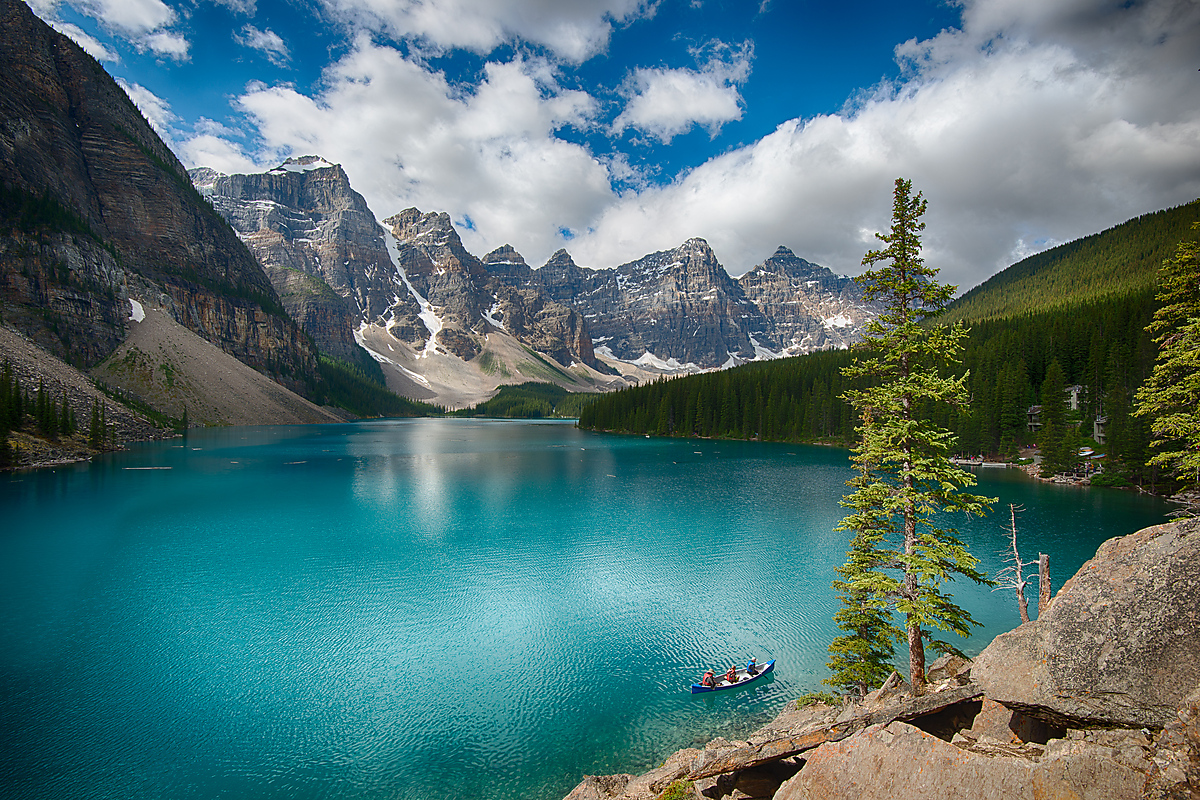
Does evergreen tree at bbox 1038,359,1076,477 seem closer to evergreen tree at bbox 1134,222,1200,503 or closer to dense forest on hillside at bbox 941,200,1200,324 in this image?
dense forest on hillside at bbox 941,200,1200,324

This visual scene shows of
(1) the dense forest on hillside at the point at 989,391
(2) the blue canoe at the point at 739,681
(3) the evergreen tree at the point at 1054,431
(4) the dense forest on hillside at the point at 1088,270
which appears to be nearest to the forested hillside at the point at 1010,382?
(1) the dense forest on hillside at the point at 989,391

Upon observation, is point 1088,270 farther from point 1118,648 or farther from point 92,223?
point 92,223

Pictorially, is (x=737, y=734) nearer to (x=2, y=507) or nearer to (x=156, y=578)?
(x=156, y=578)

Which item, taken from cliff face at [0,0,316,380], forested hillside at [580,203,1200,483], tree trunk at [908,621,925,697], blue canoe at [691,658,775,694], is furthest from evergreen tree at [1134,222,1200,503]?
cliff face at [0,0,316,380]

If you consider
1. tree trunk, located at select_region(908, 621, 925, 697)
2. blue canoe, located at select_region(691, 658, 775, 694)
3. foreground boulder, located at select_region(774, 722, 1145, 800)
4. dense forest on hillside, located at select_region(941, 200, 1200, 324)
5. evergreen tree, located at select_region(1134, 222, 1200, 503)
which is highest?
dense forest on hillside, located at select_region(941, 200, 1200, 324)

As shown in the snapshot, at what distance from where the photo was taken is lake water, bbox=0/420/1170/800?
593 inches

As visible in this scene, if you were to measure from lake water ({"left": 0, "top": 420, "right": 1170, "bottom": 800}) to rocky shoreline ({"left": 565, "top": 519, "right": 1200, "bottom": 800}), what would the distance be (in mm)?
9842

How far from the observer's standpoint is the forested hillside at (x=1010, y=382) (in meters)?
69.7

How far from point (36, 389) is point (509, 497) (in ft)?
249

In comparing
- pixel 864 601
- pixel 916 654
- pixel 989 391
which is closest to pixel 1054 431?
pixel 989 391

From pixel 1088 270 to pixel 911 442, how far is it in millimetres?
173745

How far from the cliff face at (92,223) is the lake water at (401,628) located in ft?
309

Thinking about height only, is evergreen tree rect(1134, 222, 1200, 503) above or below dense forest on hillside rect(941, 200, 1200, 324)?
below

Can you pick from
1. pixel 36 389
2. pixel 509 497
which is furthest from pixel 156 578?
pixel 36 389
